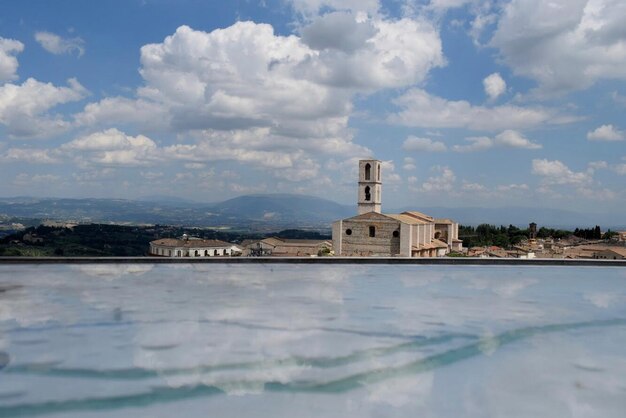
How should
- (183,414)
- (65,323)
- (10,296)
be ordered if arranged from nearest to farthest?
(183,414)
(65,323)
(10,296)

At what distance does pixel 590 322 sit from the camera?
320 centimetres

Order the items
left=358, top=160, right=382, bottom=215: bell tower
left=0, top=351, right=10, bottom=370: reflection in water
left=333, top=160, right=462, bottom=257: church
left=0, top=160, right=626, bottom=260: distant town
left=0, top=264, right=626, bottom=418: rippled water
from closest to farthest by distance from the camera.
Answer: left=0, top=264, right=626, bottom=418: rippled water → left=0, top=351, right=10, bottom=370: reflection in water → left=333, top=160, right=462, bottom=257: church → left=0, top=160, right=626, bottom=260: distant town → left=358, top=160, right=382, bottom=215: bell tower

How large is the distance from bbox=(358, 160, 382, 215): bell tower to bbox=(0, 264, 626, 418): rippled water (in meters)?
32.2

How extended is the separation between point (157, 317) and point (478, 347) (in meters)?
1.75

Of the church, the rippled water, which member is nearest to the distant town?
the church

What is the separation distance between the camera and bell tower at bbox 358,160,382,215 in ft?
120

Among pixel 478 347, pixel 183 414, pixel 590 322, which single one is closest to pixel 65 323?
pixel 183 414

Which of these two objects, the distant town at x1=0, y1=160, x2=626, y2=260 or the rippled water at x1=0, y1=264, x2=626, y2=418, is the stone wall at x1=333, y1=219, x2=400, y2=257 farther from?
the rippled water at x1=0, y1=264, x2=626, y2=418

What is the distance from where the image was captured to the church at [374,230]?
34.3 meters

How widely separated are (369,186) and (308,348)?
34779mm

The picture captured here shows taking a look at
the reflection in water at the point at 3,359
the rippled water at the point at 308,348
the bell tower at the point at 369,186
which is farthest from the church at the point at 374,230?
the reflection in water at the point at 3,359

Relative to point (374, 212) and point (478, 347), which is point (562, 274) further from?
point (374, 212)

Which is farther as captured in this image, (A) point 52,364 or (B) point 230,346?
(B) point 230,346

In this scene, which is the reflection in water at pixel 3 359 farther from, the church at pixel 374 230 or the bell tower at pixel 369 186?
the bell tower at pixel 369 186
